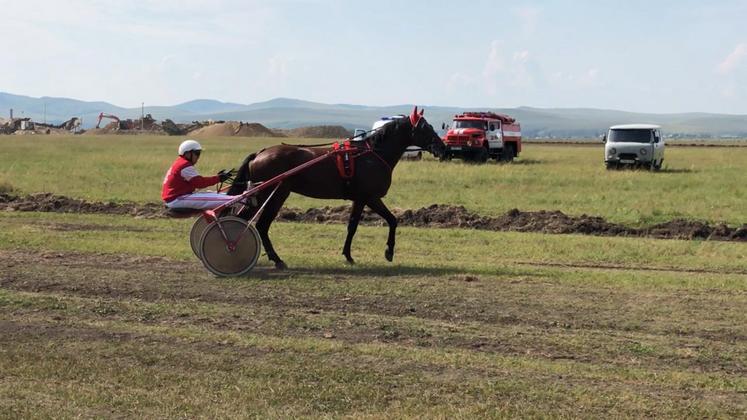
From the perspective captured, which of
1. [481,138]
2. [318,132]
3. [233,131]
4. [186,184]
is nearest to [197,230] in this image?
[186,184]

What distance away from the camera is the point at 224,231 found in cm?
1203

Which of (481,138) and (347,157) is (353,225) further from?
(481,138)

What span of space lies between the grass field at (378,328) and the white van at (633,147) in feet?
71.6

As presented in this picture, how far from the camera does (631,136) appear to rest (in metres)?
38.4

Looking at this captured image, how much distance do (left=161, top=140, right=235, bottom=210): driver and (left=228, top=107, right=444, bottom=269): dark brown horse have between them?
2.73 ft

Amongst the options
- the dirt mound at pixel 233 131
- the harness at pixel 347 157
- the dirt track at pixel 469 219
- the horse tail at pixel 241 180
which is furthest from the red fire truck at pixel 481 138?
the dirt mound at pixel 233 131

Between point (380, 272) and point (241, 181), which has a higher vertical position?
point (241, 181)

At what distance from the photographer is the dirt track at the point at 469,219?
1811 cm

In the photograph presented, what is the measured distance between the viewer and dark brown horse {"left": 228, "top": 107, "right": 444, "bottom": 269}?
1295cm

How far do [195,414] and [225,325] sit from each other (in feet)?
9.17

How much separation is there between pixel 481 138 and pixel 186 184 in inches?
1239

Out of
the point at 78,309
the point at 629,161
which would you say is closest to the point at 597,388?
the point at 78,309

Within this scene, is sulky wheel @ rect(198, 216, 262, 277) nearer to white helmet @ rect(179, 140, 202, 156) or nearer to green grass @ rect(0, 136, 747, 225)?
white helmet @ rect(179, 140, 202, 156)

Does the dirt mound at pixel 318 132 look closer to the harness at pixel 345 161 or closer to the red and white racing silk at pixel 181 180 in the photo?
the harness at pixel 345 161
